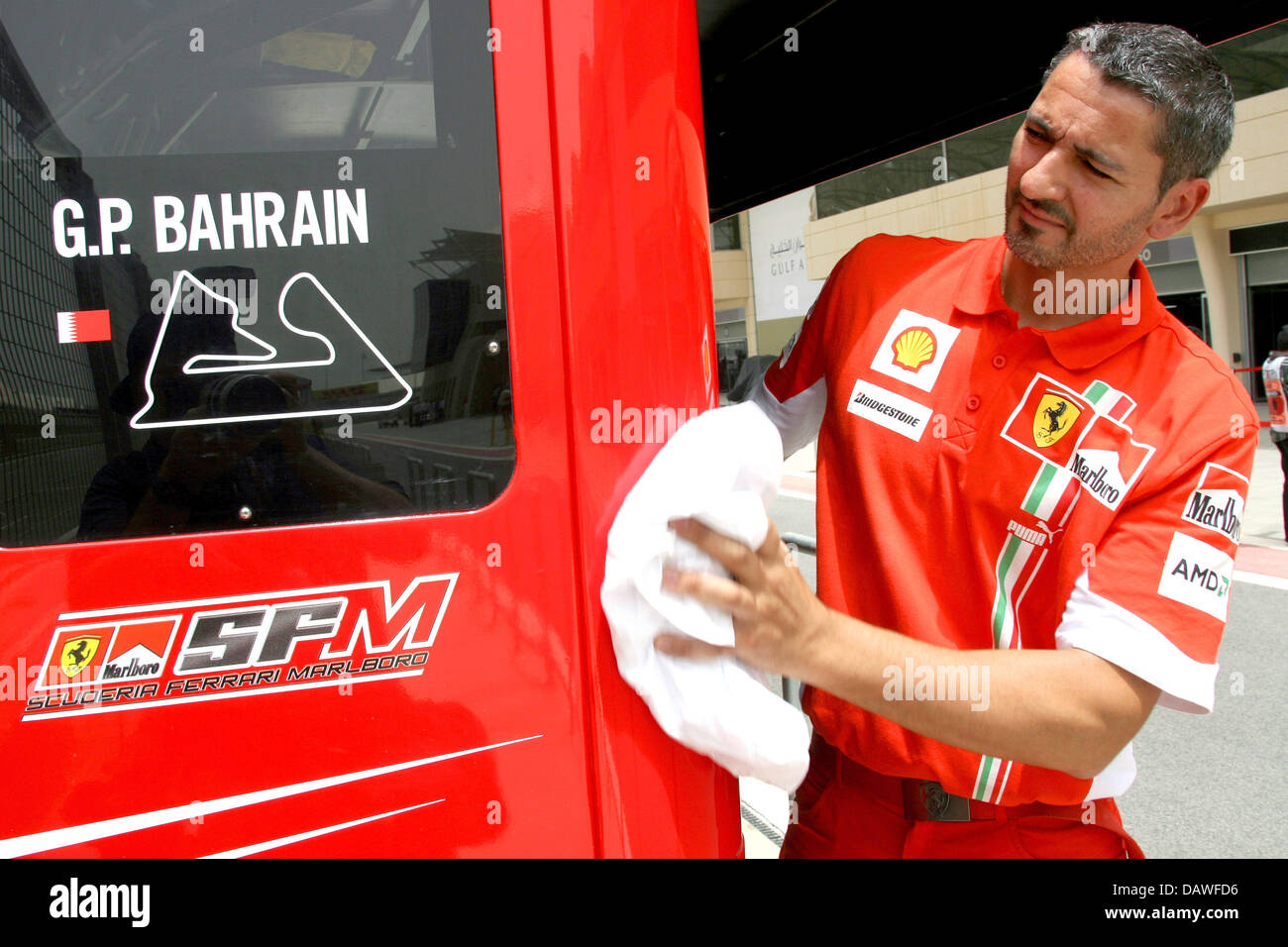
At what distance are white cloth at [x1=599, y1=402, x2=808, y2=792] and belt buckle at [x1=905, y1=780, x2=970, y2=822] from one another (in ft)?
1.63

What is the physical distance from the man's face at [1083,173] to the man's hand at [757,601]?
740 mm

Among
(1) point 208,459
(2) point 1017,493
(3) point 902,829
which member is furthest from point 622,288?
(3) point 902,829

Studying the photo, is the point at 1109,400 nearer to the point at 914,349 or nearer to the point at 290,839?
the point at 914,349

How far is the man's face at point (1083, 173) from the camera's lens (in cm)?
149

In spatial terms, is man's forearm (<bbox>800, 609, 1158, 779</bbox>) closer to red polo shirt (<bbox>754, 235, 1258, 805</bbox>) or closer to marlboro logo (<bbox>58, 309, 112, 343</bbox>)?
red polo shirt (<bbox>754, 235, 1258, 805</bbox>)

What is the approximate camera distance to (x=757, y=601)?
1.24m

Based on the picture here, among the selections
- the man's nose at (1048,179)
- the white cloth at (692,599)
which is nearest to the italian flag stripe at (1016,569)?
the man's nose at (1048,179)

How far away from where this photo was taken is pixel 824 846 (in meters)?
1.80

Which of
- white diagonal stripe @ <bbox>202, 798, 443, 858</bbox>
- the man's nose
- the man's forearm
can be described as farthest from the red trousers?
the man's nose

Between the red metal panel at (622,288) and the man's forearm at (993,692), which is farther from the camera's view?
the man's forearm at (993,692)

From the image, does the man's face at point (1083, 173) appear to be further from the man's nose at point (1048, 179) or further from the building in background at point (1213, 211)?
the building in background at point (1213, 211)

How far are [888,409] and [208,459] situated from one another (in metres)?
1.06

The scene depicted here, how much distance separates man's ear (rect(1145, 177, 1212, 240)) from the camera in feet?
5.17

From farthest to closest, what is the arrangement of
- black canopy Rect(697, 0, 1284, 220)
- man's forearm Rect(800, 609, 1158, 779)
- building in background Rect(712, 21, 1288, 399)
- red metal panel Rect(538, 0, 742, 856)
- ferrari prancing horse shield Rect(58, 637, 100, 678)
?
building in background Rect(712, 21, 1288, 399)
black canopy Rect(697, 0, 1284, 220)
man's forearm Rect(800, 609, 1158, 779)
red metal panel Rect(538, 0, 742, 856)
ferrari prancing horse shield Rect(58, 637, 100, 678)
